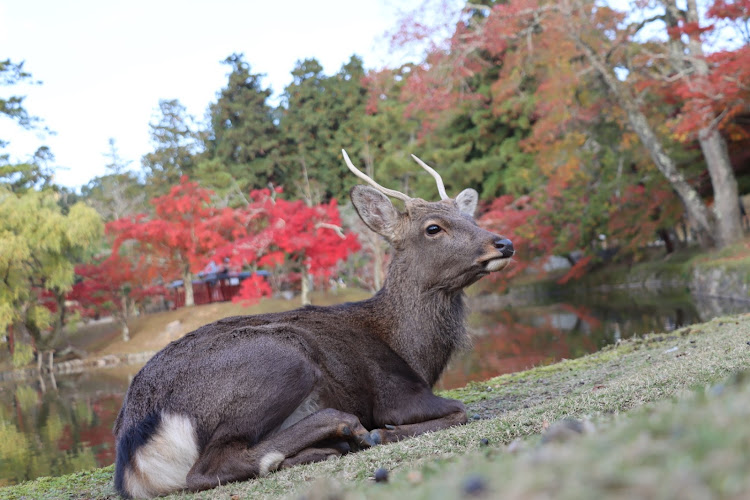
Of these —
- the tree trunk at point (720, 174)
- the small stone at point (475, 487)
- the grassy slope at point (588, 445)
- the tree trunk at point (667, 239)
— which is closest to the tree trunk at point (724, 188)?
the tree trunk at point (720, 174)

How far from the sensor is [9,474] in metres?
6.47

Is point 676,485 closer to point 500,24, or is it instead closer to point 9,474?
point 9,474

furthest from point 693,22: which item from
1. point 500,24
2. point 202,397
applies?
point 202,397

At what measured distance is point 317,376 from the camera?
400 centimetres

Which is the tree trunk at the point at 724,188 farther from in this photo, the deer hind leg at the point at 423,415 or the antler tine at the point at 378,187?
the deer hind leg at the point at 423,415

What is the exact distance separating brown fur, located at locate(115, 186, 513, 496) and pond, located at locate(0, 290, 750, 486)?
595 mm

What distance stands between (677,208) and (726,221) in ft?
14.6

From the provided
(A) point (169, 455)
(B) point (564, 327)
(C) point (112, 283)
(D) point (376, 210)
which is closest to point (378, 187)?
(D) point (376, 210)

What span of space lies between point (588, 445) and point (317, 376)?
9.76 ft

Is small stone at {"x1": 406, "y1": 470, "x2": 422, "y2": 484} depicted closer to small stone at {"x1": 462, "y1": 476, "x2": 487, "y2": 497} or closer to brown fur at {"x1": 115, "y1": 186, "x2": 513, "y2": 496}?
small stone at {"x1": 462, "y1": 476, "x2": 487, "y2": 497}

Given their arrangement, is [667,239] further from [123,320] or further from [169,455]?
[169,455]

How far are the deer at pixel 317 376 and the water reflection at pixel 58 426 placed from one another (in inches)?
126

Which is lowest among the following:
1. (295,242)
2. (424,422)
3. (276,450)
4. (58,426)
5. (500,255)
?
(58,426)

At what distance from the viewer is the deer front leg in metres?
4.06
